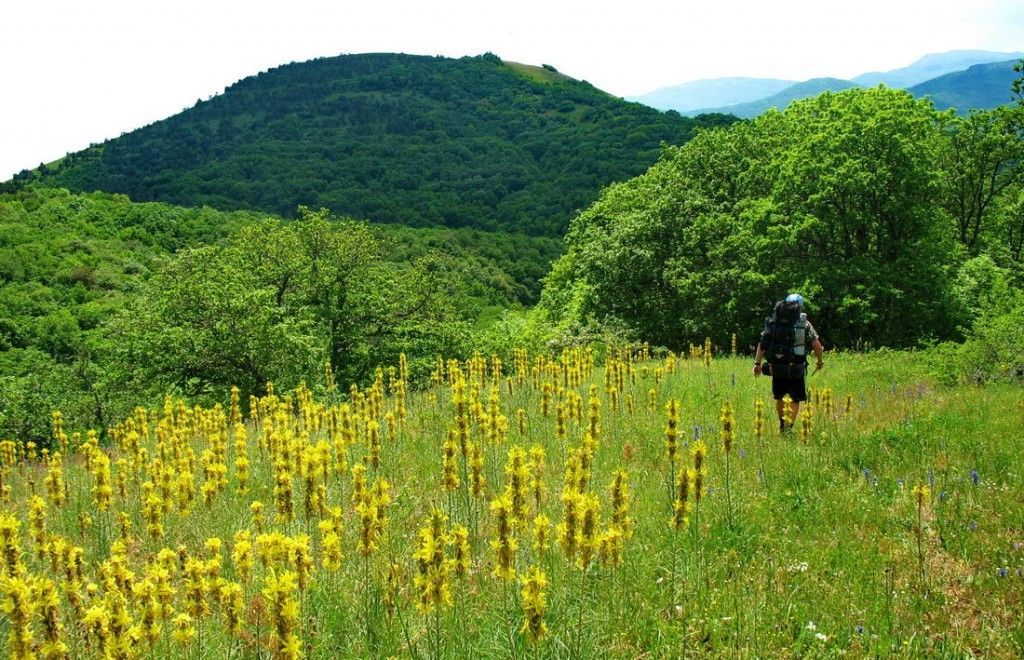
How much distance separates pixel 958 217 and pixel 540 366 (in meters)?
30.5

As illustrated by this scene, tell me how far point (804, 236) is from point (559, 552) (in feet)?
66.9

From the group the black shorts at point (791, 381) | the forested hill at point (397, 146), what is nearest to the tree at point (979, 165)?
the black shorts at point (791, 381)

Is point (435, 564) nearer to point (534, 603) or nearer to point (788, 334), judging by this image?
point (534, 603)

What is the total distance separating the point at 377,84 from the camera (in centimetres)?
18050

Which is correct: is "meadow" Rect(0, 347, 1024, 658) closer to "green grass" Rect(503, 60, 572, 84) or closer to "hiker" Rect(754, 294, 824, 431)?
"hiker" Rect(754, 294, 824, 431)

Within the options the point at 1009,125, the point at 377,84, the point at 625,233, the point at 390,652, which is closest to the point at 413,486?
the point at 390,652

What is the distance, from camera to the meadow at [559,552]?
3041mm

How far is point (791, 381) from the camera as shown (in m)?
8.50

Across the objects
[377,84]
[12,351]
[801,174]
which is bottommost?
[12,351]

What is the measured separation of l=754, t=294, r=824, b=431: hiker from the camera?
8406 millimetres

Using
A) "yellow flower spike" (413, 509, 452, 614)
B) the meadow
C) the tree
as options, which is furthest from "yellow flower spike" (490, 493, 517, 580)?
the tree

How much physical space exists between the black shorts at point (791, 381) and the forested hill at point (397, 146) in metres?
86.8

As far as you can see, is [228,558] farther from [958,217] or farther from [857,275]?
[958,217]

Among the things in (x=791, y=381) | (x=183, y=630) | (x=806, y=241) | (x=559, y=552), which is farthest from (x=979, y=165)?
(x=183, y=630)
